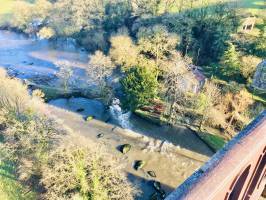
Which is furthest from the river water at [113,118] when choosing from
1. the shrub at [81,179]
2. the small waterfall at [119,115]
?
the shrub at [81,179]

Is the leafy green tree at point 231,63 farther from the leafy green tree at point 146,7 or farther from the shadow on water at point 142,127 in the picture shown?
the leafy green tree at point 146,7

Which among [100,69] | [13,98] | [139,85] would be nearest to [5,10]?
[100,69]

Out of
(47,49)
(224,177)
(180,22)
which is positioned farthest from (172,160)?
(47,49)

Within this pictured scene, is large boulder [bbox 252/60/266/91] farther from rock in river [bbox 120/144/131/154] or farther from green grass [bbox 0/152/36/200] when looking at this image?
green grass [bbox 0/152/36/200]

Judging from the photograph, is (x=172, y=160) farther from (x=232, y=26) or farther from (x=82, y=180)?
(x=232, y=26)

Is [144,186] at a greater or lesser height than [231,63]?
lesser

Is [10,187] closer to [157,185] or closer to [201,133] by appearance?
[157,185]
